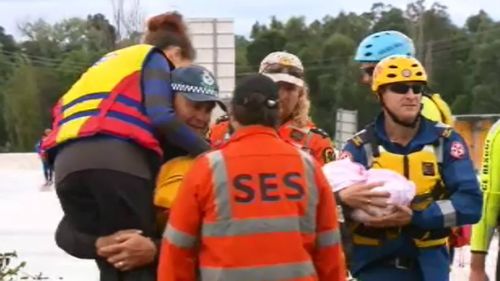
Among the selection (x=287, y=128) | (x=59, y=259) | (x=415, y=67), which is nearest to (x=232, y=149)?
(x=415, y=67)

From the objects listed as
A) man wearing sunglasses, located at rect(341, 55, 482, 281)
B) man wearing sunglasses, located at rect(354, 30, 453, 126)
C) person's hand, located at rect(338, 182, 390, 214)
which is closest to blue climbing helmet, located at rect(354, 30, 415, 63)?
man wearing sunglasses, located at rect(354, 30, 453, 126)

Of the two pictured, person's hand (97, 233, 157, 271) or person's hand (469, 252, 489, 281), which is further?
person's hand (469, 252, 489, 281)

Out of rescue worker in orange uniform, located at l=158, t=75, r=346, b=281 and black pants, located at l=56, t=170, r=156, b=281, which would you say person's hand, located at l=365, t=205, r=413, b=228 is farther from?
black pants, located at l=56, t=170, r=156, b=281

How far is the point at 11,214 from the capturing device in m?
21.0

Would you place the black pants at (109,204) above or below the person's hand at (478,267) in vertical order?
above

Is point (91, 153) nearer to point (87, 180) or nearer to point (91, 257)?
point (87, 180)

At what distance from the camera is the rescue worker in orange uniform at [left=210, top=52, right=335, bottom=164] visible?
5.96m

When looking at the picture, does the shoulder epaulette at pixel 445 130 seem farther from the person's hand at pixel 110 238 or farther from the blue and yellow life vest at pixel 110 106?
the person's hand at pixel 110 238

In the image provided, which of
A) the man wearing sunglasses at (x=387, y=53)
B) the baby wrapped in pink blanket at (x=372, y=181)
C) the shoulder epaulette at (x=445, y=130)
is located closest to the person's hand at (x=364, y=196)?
the baby wrapped in pink blanket at (x=372, y=181)

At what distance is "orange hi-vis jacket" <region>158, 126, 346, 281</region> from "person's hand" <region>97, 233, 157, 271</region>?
1.03 feet

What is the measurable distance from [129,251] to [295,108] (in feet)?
5.70

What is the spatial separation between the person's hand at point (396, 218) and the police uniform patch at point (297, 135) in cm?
117

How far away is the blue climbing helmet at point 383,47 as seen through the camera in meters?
5.95

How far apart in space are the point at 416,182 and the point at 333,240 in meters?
0.78
